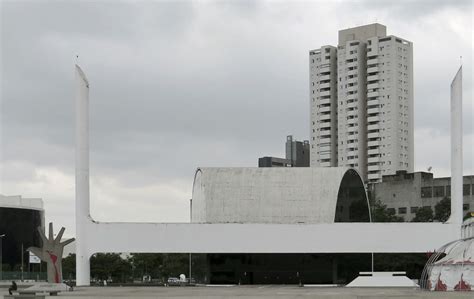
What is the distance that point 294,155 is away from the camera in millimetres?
190250

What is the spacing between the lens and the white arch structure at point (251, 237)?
73.0m

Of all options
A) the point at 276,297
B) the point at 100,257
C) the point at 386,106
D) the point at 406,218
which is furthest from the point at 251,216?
the point at 386,106

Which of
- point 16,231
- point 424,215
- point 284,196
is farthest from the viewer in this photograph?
point 16,231

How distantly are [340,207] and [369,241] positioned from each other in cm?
549

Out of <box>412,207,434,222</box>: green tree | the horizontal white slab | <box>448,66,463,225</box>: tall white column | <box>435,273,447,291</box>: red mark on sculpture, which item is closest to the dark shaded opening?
the horizontal white slab

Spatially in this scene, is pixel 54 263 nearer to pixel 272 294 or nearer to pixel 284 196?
pixel 272 294

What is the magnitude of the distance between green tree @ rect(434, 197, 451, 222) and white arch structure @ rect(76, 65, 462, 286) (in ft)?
147

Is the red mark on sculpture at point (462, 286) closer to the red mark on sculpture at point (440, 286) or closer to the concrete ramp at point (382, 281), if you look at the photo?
the red mark on sculpture at point (440, 286)

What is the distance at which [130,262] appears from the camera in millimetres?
128625

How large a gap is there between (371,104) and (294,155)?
27.9 m

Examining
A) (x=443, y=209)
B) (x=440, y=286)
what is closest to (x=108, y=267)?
(x=443, y=209)

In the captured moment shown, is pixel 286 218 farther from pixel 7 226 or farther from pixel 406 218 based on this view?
pixel 7 226

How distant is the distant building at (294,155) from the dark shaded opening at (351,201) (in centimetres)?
10807

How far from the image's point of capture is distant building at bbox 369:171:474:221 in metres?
130
